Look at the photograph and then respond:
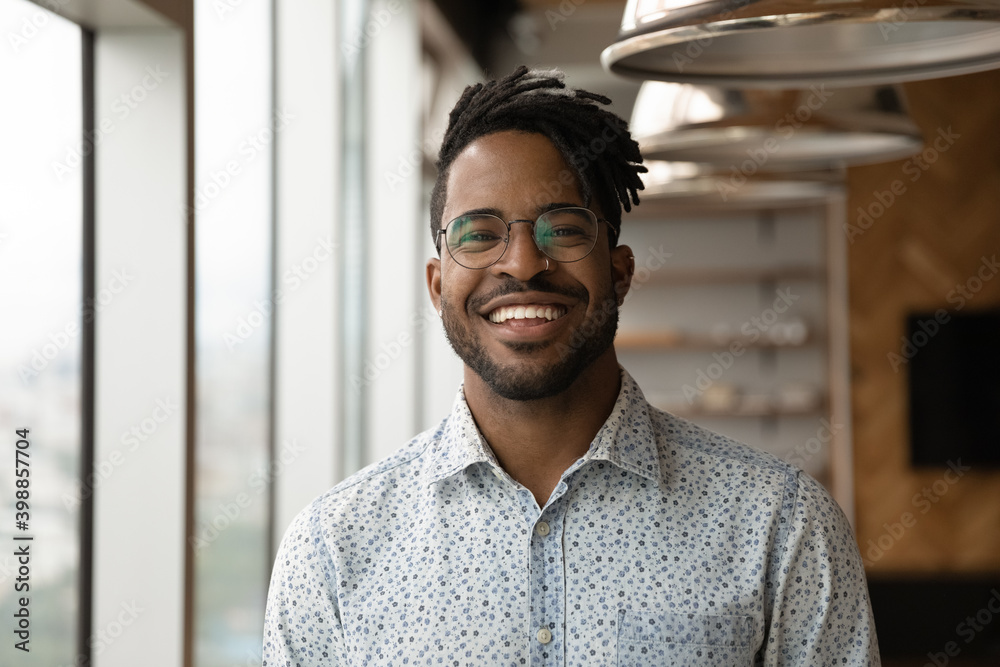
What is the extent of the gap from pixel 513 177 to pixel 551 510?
1.47 feet

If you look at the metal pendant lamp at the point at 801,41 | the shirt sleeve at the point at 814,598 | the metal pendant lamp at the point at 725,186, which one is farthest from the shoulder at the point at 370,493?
the metal pendant lamp at the point at 725,186

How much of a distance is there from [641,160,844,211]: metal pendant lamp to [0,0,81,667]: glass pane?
181 cm

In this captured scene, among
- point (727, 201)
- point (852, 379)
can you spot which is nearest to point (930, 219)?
point (852, 379)

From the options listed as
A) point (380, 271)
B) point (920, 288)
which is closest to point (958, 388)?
point (920, 288)

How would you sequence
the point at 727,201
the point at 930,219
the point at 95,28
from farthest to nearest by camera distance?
1. the point at 930,219
2. the point at 727,201
3. the point at 95,28

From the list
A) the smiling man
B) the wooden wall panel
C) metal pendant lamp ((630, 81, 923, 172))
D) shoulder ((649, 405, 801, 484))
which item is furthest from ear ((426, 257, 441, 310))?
the wooden wall panel

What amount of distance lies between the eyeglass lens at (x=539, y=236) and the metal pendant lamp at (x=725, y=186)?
1.96 metres

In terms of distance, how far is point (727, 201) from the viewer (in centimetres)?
401

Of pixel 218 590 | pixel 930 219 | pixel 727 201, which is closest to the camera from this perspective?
pixel 218 590

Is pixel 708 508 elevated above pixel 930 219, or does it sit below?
below

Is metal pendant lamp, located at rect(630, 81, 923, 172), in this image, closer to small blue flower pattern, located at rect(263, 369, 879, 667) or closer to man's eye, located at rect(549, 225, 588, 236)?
man's eye, located at rect(549, 225, 588, 236)

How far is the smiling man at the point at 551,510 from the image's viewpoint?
4.63 feet

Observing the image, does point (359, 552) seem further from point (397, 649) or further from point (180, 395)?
point (180, 395)

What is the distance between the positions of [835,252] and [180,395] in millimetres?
4986
